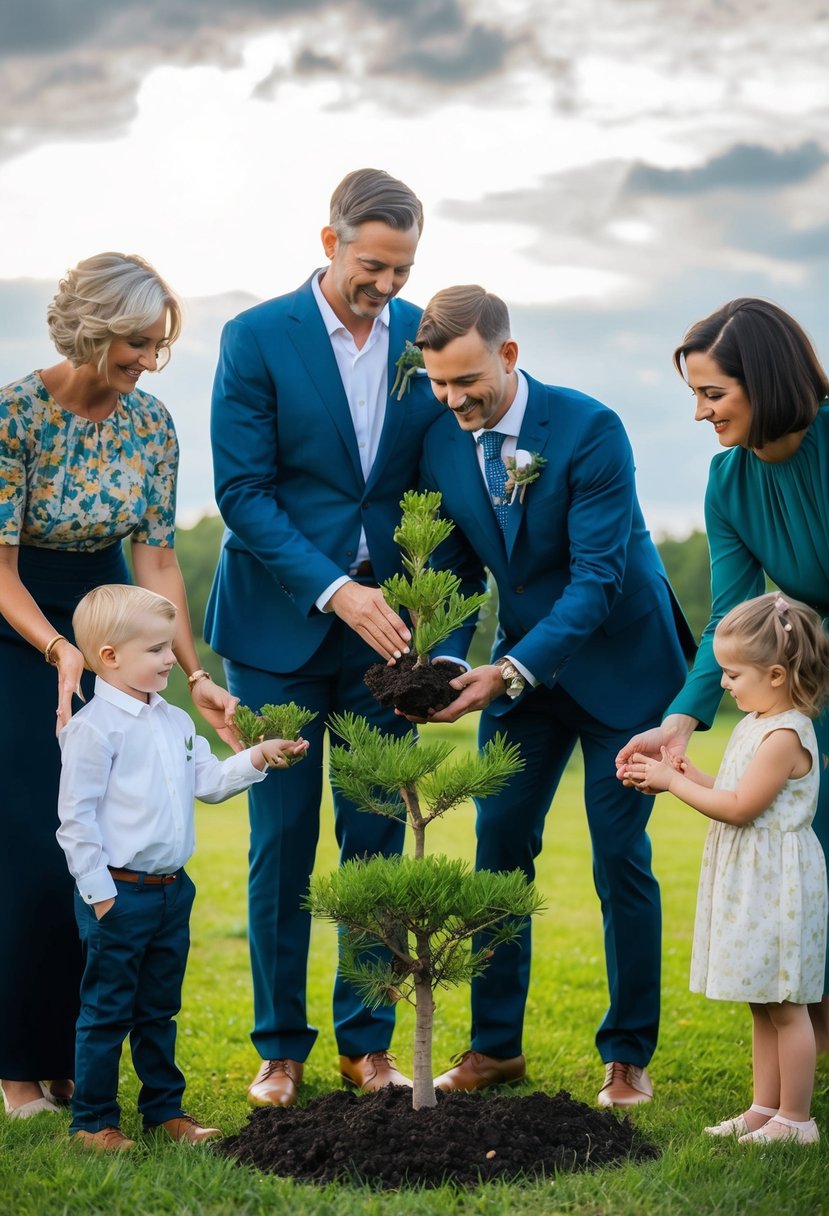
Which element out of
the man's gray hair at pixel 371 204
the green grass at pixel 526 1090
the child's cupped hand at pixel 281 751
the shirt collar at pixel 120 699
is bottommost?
the green grass at pixel 526 1090

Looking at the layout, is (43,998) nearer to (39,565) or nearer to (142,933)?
(142,933)

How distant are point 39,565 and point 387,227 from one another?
1643mm

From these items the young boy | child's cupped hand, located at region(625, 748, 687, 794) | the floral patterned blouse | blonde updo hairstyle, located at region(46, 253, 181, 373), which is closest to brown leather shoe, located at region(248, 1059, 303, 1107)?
the young boy

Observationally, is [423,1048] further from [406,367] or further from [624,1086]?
[406,367]

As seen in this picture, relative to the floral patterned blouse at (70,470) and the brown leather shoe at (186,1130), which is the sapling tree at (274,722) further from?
the brown leather shoe at (186,1130)

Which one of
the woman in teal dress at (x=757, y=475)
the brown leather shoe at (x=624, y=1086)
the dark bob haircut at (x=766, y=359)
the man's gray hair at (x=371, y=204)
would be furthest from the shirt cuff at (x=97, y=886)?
the dark bob haircut at (x=766, y=359)

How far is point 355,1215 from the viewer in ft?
11.6

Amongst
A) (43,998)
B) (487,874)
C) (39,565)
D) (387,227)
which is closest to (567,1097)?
(487,874)

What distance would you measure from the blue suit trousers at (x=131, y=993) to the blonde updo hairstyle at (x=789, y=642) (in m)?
1.92

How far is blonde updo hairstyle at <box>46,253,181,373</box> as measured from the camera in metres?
4.34

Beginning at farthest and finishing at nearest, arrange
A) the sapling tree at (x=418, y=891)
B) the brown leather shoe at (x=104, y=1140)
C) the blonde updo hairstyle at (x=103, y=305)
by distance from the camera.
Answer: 1. the blonde updo hairstyle at (x=103, y=305)
2. the brown leather shoe at (x=104, y=1140)
3. the sapling tree at (x=418, y=891)

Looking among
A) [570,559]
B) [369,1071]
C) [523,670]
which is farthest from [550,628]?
[369,1071]

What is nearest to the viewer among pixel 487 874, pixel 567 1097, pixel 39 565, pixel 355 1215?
pixel 355 1215

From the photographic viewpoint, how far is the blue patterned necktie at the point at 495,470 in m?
4.71
